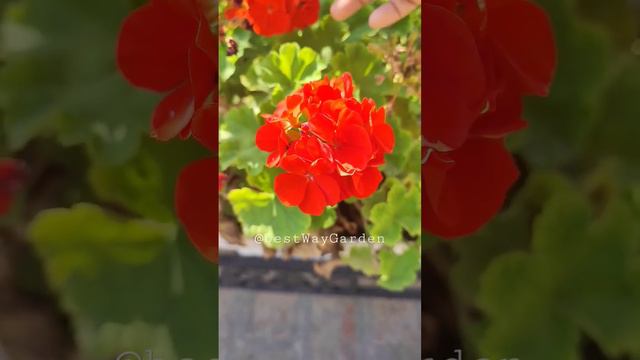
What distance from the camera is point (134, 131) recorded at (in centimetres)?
82

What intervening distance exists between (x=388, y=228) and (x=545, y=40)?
30cm

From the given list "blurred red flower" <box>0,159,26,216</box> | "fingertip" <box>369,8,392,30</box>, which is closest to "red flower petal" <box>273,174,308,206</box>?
"fingertip" <box>369,8,392,30</box>

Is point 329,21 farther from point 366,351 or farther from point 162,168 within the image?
point 366,351

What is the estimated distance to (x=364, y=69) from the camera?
0.77m

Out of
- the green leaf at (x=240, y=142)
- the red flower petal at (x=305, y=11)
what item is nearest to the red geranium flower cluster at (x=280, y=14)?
the red flower petal at (x=305, y=11)

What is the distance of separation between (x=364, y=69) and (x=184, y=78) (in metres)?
0.24

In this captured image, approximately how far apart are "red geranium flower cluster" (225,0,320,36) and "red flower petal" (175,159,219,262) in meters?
0.19

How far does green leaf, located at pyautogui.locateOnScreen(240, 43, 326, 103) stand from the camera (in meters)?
0.78

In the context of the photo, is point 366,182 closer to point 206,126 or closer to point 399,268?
point 399,268

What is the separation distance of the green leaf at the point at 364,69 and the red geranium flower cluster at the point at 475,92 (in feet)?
0.18

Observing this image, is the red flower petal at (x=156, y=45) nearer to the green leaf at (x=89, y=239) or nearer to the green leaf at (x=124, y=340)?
the green leaf at (x=89, y=239)

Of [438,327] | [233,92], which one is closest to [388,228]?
[438,327]

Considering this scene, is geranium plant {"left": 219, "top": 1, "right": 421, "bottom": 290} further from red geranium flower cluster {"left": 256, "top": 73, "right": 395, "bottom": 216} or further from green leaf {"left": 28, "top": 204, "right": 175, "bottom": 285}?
green leaf {"left": 28, "top": 204, "right": 175, "bottom": 285}

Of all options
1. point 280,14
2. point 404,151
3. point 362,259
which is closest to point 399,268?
point 362,259
